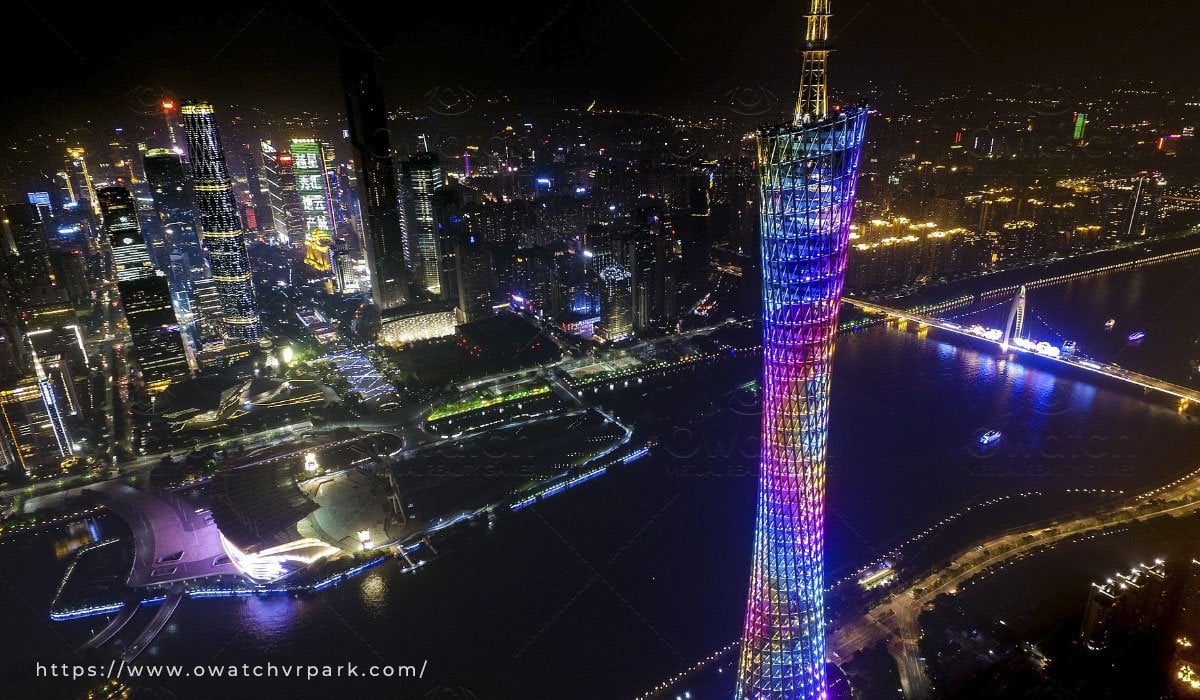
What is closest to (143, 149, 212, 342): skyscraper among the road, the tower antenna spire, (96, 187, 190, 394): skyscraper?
(96, 187, 190, 394): skyscraper

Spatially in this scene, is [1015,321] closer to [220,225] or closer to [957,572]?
[957,572]

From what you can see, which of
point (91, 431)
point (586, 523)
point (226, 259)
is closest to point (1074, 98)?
point (586, 523)

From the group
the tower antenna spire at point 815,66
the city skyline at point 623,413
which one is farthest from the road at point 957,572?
the tower antenna spire at point 815,66

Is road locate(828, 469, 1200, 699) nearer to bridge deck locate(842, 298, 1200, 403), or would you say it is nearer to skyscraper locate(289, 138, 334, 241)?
bridge deck locate(842, 298, 1200, 403)

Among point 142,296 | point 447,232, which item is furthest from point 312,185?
point 142,296

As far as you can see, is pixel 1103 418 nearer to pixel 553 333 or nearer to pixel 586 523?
pixel 586 523

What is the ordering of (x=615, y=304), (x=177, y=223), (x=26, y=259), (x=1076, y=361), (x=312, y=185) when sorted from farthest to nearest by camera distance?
(x=312, y=185), (x=177, y=223), (x=615, y=304), (x=26, y=259), (x=1076, y=361)
